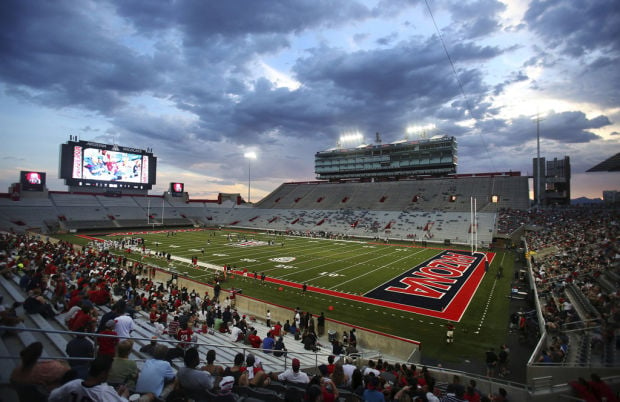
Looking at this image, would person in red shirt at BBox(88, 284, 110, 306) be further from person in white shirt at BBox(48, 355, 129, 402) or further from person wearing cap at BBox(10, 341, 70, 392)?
person in white shirt at BBox(48, 355, 129, 402)

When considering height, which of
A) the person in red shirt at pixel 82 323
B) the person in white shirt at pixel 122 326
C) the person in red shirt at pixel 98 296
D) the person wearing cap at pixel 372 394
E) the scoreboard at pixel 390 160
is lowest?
the person wearing cap at pixel 372 394

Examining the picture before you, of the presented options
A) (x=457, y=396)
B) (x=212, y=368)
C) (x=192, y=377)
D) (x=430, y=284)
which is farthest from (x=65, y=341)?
(x=430, y=284)

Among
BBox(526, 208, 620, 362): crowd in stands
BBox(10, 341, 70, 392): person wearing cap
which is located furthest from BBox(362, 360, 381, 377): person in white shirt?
BBox(526, 208, 620, 362): crowd in stands

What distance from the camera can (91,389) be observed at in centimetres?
304

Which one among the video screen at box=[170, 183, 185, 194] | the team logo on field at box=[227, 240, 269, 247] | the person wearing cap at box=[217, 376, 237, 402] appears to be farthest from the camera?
the video screen at box=[170, 183, 185, 194]

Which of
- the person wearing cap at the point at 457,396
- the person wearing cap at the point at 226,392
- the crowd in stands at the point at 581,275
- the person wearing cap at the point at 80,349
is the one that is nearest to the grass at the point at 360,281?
the crowd in stands at the point at 581,275

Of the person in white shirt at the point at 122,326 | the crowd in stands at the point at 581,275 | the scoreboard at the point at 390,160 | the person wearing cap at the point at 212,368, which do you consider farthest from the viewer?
the scoreboard at the point at 390,160

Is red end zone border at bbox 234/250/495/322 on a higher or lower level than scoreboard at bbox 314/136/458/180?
lower

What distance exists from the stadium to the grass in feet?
0.42

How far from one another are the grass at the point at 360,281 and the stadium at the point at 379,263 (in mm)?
127

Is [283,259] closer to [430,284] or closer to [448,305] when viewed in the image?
[430,284]

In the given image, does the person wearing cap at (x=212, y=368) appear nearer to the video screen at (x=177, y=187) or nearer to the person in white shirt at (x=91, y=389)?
the person in white shirt at (x=91, y=389)

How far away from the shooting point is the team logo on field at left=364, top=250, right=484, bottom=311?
18141mm

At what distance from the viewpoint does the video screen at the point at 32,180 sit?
50.7 metres
